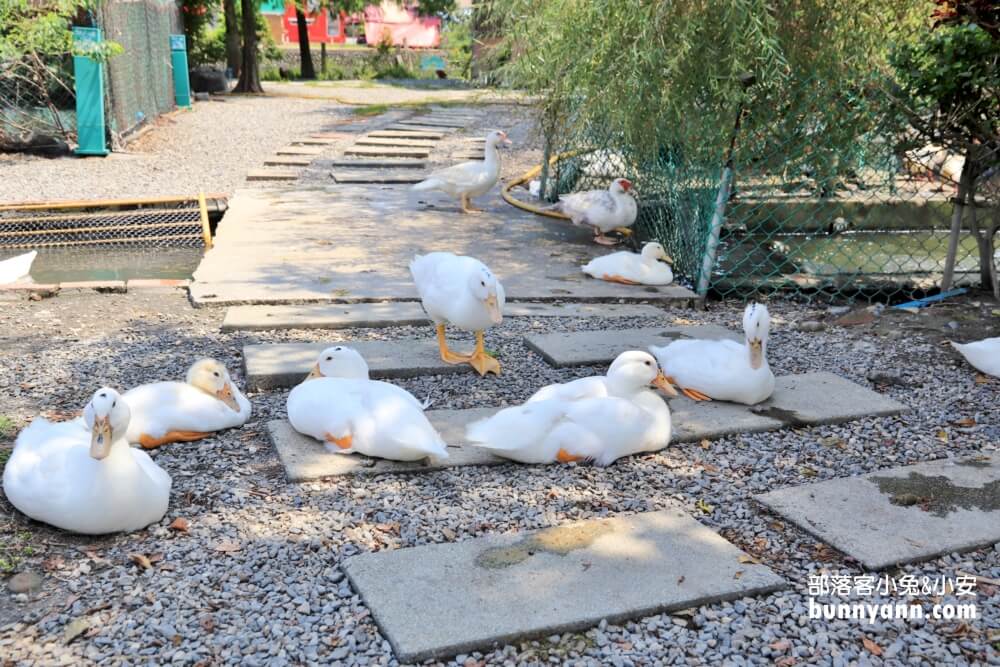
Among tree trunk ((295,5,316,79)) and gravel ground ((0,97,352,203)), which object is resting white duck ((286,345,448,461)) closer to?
gravel ground ((0,97,352,203))

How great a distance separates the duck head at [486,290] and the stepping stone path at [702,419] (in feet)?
1.69

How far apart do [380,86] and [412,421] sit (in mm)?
24672

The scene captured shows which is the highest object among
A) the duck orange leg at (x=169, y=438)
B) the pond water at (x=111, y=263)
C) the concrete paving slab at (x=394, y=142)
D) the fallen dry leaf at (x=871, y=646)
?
the concrete paving slab at (x=394, y=142)

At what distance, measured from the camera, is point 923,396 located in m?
4.66

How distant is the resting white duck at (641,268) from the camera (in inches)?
259

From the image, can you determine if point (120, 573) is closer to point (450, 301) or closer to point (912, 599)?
point (450, 301)

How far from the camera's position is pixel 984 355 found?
15.9 ft

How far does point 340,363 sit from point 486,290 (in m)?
0.83

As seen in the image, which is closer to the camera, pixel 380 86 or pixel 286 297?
pixel 286 297

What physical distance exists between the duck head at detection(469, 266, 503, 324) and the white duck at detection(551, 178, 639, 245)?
3324 mm

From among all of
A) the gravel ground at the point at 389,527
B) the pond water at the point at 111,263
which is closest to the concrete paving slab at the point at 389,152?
the pond water at the point at 111,263

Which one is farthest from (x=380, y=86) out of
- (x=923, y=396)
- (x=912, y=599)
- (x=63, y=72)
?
(x=912, y=599)

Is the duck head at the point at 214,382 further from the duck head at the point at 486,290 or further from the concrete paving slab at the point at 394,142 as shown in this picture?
the concrete paving slab at the point at 394,142

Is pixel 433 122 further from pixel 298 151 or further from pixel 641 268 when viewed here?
pixel 641 268
